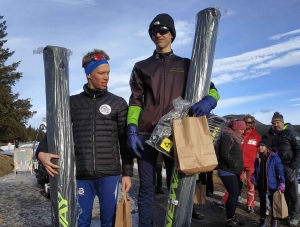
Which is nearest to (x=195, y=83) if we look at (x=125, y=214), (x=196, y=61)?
(x=196, y=61)

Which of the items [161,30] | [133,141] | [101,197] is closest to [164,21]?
[161,30]

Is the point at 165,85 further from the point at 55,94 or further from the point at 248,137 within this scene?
the point at 248,137

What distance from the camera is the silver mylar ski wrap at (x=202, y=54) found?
2.66m

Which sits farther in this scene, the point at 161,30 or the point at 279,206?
the point at 279,206

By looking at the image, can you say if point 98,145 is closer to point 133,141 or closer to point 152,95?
point 133,141

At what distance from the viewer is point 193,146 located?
2.43 m

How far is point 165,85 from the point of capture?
2762 mm

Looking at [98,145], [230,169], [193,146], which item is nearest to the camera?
[193,146]

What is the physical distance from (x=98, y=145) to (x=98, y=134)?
0.10 meters

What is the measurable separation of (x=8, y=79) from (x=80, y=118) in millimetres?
31050

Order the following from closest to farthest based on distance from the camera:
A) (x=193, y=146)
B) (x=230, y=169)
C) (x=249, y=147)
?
1. (x=193, y=146)
2. (x=230, y=169)
3. (x=249, y=147)

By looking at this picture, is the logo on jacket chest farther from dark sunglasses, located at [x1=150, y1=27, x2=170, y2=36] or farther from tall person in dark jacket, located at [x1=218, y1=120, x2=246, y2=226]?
tall person in dark jacket, located at [x1=218, y1=120, x2=246, y2=226]

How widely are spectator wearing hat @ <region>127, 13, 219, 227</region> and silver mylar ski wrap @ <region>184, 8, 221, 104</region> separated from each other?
0.39 ft

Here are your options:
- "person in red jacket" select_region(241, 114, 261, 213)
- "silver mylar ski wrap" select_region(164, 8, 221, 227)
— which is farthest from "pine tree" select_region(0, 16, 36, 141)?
"silver mylar ski wrap" select_region(164, 8, 221, 227)
